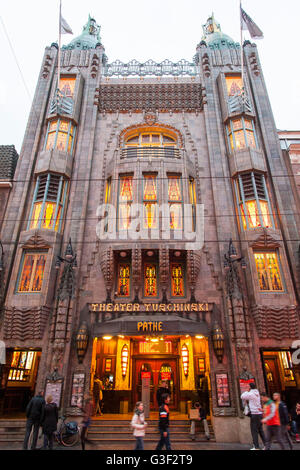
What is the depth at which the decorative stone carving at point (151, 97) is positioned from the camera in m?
24.2

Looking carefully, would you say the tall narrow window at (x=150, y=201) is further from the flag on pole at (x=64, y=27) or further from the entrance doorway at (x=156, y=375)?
the flag on pole at (x=64, y=27)

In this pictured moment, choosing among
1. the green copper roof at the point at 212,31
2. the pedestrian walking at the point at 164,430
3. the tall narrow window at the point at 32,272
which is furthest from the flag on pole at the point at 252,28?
the pedestrian walking at the point at 164,430

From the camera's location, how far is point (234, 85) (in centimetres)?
2380

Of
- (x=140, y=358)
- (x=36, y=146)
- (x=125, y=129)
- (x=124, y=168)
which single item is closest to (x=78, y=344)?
(x=140, y=358)

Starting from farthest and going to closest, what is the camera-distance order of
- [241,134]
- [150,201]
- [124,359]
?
[241,134]
[150,201]
[124,359]

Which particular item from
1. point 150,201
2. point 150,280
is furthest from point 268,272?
point 150,201

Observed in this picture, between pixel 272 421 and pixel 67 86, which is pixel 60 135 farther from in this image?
pixel 272 421

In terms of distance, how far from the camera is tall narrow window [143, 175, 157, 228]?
1873cm

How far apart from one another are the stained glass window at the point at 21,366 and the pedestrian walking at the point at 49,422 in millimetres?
8119

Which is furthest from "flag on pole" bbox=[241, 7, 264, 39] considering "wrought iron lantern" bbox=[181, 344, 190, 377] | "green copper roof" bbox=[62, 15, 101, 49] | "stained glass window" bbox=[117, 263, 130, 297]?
"wrought iron lantern" bbox=[181, 344, 190, 377]

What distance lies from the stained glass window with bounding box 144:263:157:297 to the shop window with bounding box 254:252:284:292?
6221 millimetres

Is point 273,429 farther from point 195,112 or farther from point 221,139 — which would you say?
point 195,112

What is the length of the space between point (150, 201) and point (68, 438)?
44.3 feet

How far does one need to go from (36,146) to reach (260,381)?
2086 centimetres
